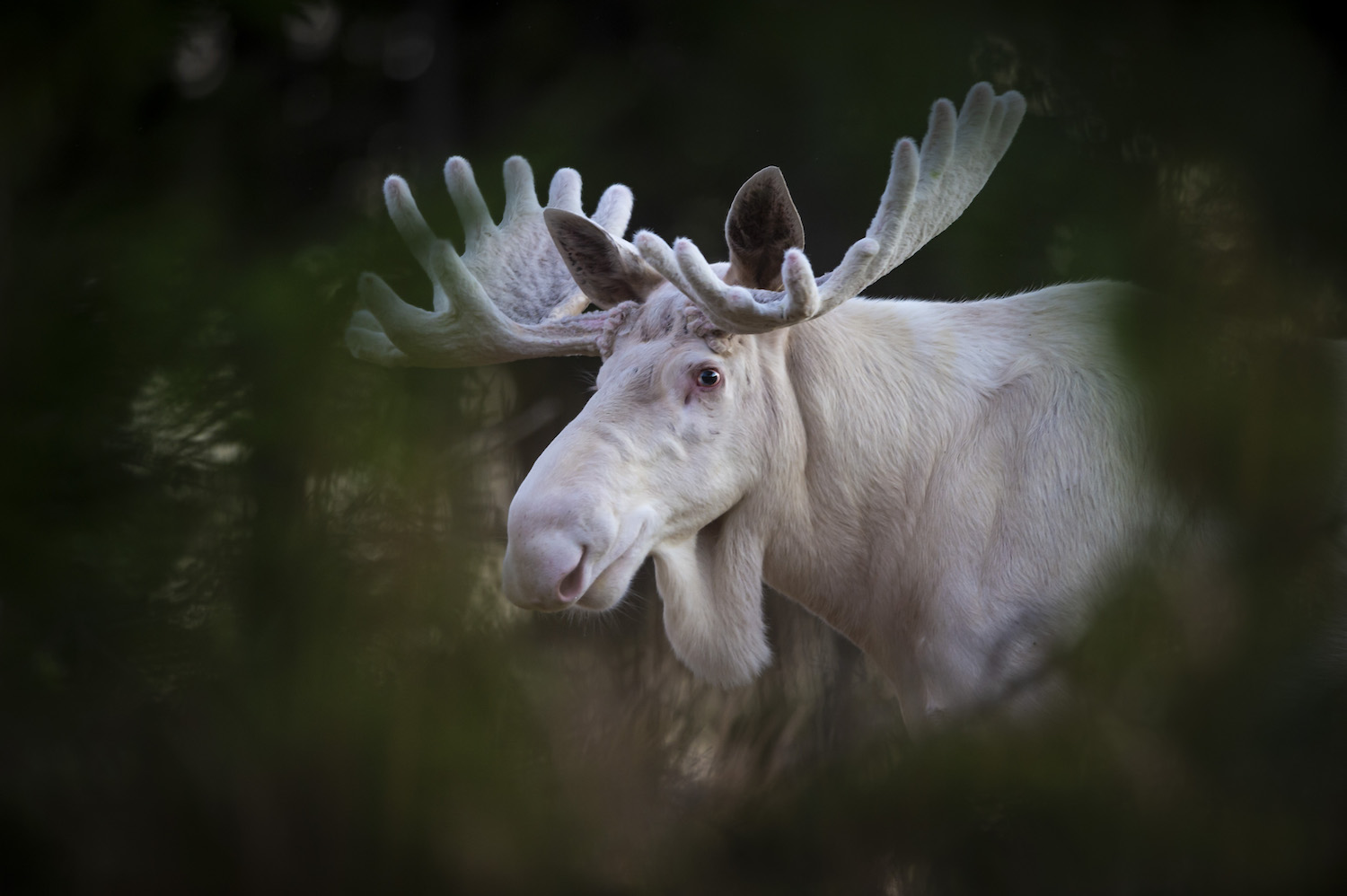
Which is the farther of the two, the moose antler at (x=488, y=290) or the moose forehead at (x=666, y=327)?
the moose forehead at (x=666, y=327)

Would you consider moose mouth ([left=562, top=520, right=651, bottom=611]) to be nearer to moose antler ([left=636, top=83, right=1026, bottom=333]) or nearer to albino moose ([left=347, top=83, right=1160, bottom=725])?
albino moose ([left=347, top=83, right=1160, bottom=725])

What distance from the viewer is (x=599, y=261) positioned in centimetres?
228

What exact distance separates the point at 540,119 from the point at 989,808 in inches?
95.8

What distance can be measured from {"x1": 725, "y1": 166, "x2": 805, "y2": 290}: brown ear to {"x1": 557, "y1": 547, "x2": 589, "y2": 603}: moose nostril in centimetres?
69

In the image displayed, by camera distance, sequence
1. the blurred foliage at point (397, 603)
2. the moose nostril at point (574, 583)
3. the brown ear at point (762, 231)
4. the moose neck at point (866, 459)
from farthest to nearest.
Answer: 1. the moose neck at point (866, 459)
2. the brown ear at point (762, 231)
3. the moose nostril at point (574, 583)
4. the blurred foliage at point (397, 603)

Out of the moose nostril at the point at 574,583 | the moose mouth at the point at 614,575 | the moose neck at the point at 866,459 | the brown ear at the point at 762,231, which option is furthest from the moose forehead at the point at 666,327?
the moose nostril at the point at 574,583

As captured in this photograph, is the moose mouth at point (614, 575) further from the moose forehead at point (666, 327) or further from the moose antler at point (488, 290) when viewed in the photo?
the moose antler at point (488, 290)

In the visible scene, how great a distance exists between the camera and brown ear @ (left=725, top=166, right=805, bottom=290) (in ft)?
6.46

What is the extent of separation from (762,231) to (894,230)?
0.29 meters

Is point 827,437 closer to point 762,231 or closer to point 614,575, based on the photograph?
point 762,231

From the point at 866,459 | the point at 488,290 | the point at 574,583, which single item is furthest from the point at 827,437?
the point at 488,290

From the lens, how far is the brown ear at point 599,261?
7.25ft

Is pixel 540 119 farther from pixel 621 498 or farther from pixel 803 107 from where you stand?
pixel 621 498

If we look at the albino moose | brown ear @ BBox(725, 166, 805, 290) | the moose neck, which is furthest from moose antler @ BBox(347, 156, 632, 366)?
the moose neck
